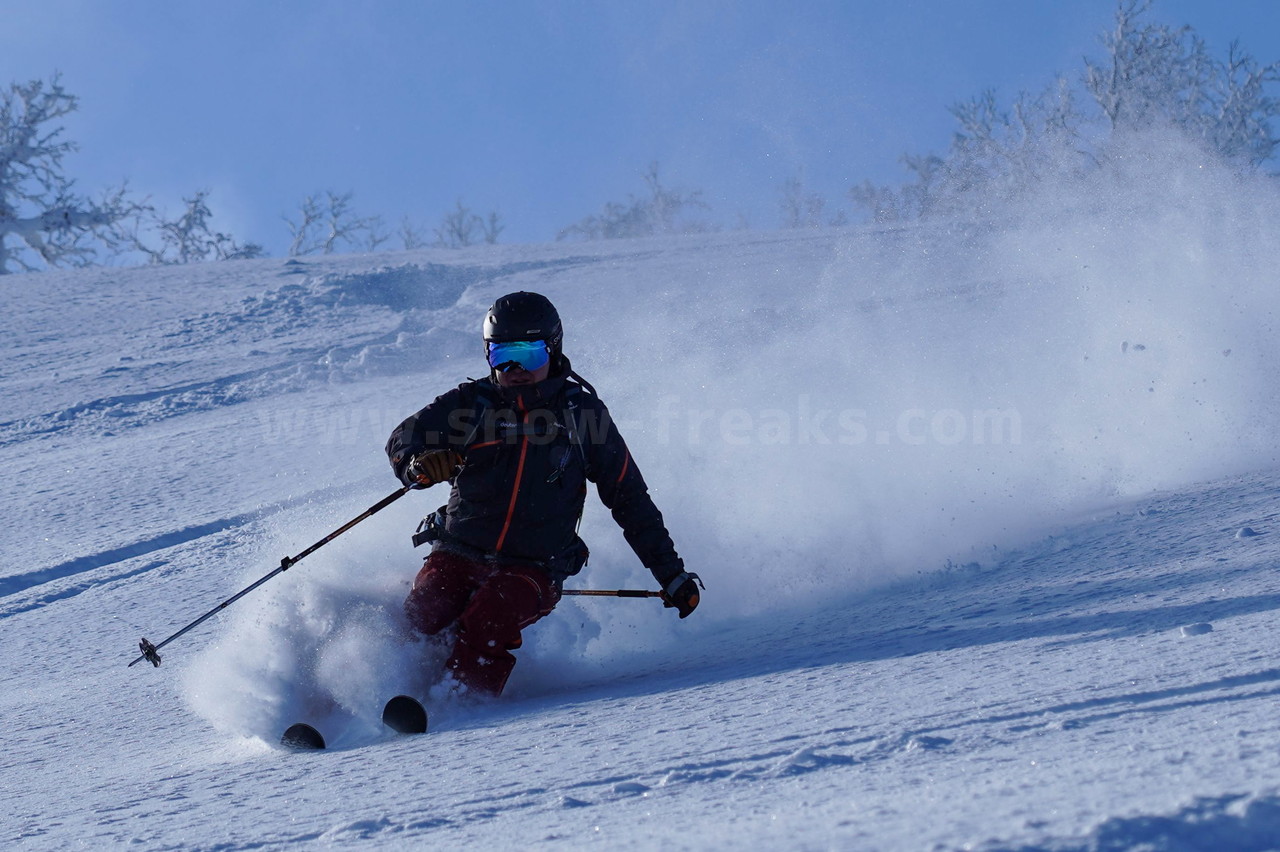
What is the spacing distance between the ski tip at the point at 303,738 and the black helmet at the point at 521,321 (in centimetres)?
134

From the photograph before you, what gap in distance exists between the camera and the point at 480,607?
10.5 ft

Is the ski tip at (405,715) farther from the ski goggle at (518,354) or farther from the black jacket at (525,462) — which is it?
the ski goggle at (518,354)

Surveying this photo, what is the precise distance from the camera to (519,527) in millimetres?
3434

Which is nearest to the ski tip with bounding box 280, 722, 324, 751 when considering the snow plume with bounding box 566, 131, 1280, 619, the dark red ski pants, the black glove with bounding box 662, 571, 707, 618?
the dark red ski pants

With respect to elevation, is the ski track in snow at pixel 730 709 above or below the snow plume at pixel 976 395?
below

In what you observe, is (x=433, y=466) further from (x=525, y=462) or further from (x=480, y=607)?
(x=480, y=607)

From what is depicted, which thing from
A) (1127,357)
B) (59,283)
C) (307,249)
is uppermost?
(307,249)

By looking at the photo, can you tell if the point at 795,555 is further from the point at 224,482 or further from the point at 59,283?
the point at 59,283

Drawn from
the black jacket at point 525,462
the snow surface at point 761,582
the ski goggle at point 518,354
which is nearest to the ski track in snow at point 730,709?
the snow surface at point 761,582

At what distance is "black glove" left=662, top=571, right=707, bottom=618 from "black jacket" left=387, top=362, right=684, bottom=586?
4cm

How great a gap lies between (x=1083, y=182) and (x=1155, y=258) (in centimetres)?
330

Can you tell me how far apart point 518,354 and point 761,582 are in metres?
1.53

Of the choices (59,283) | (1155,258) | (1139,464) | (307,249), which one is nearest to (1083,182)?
(1155,258)

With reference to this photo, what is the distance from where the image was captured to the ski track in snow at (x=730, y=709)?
158 cm
